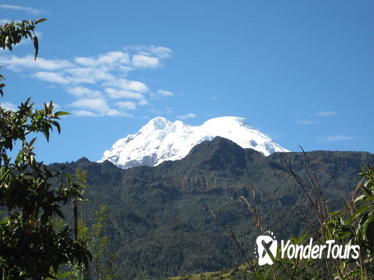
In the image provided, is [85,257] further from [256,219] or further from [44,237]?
[256,219]

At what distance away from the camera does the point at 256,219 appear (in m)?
4.20

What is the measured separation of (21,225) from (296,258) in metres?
2.94

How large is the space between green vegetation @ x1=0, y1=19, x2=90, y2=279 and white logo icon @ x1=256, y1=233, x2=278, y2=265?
192 cm

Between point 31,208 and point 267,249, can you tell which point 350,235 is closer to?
point 267,249

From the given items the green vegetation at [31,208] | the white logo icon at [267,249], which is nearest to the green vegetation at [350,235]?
the white logo icon at [267,249]

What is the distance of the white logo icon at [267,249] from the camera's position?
170 inches

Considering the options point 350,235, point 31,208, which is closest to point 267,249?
point 350,235

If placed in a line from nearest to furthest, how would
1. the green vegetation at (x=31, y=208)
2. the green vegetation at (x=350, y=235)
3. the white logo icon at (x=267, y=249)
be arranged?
the green vegetation at (x=350, y=235), the white logo icon at (x=267, y=249), the green vegetation at (x=31, y=208)

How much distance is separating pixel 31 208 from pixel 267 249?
8.40 feet

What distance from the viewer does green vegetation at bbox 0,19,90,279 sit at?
A: 527 cm

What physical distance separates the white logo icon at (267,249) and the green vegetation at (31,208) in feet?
6.31

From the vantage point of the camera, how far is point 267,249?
434 centimetres

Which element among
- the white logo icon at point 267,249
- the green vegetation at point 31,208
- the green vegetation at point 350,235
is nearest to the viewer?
the green vegetation at point 350,235

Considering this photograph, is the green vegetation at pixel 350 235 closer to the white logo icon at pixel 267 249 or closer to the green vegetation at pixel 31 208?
the white logo icon at pixel 267 249
